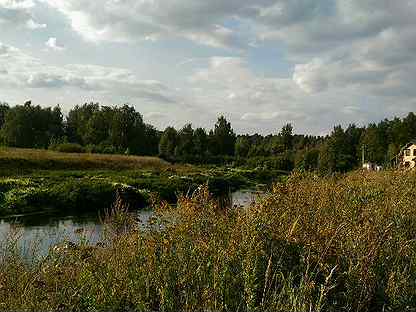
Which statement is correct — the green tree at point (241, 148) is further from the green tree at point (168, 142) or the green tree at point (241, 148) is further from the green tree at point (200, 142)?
the green tree at point (168, 142)

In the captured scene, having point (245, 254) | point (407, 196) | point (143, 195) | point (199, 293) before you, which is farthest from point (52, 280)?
point (143, 195)

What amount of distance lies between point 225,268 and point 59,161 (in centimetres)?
4346

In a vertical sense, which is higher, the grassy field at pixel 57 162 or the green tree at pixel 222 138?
the green tree at pixel 222 138

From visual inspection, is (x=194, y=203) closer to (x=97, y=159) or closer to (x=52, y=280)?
(x=52, y=280)

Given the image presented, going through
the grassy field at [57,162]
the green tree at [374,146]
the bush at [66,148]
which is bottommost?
the grassy field at [57,162]

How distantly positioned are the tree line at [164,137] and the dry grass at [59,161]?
1624 centimetres

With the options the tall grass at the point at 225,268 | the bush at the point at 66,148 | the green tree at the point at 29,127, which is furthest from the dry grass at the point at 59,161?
the tall grass at the point at 225,268

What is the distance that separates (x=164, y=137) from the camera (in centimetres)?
9306

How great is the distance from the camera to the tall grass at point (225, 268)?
429 cm

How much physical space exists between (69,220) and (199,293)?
59.4 feet

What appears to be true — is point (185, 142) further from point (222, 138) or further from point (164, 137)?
point (222, 138)

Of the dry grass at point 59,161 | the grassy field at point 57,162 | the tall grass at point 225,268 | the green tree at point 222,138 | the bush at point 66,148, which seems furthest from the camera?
the green tree at point 222,138

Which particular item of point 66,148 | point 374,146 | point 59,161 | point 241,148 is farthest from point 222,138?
point 59,161

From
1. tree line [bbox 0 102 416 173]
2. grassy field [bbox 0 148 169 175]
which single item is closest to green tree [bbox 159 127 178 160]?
tree line [bbox 0 102 416 173]
